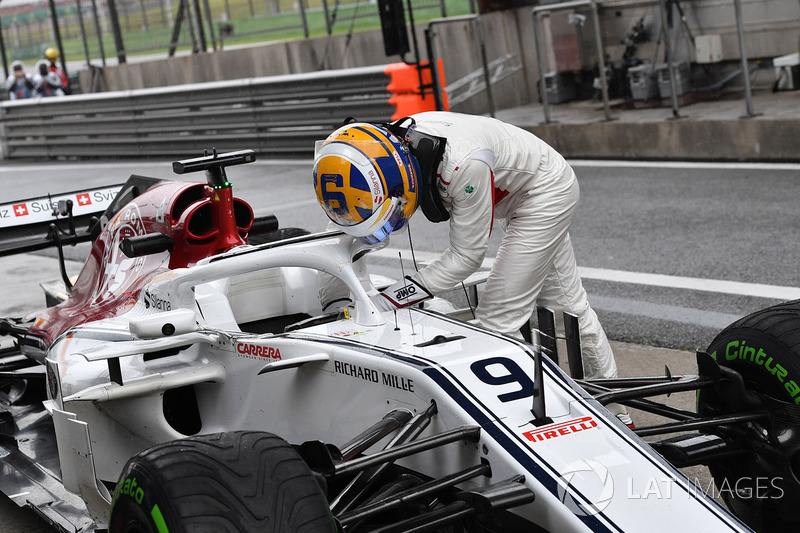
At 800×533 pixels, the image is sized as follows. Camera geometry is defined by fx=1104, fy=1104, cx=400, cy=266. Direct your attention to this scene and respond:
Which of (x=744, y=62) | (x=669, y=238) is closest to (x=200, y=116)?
(x=744, y=62)

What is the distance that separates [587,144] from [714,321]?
6519 mm

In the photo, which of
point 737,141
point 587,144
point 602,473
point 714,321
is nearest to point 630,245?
point 714,321

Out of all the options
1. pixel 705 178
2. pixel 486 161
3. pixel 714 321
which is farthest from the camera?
pixel 705 178

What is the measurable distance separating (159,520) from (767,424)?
7.18ft

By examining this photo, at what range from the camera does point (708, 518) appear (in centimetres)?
310

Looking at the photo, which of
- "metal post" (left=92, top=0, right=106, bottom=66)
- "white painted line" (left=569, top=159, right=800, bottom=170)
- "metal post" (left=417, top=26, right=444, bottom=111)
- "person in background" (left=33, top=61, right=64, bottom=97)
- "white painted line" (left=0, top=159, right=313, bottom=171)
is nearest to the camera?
"white painted line" (left=569, top=159, right=800, bottom=170)

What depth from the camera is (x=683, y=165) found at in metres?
11.5

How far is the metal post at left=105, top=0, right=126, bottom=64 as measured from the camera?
22.9 metres

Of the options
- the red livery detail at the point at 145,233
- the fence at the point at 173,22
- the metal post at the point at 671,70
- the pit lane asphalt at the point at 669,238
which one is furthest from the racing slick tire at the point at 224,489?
the fence at the point at 173,22

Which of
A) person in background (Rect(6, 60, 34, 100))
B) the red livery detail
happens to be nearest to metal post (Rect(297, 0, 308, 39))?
person in background (Rect(6, 60, 34, 100))

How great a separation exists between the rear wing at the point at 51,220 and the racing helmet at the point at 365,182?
8.11ft

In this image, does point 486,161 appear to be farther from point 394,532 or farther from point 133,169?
point 133,169

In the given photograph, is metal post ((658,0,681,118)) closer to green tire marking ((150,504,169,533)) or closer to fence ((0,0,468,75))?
fence ((0,0,468,75))

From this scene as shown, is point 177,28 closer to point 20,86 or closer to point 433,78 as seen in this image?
point 20,86
